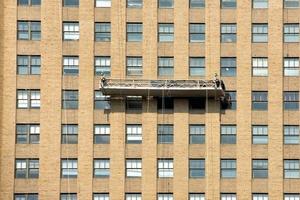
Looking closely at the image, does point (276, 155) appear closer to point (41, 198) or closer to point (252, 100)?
point (252, 100)

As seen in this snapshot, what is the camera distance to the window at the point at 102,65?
80.2m

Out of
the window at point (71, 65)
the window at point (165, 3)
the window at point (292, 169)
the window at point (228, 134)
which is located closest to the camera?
the window at point (292, 169)

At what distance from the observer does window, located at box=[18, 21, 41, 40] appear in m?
80.6

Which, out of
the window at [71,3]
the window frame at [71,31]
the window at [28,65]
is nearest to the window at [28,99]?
the window at [28,65]

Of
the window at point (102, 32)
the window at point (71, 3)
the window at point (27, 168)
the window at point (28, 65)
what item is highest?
the window at point (71, 3)

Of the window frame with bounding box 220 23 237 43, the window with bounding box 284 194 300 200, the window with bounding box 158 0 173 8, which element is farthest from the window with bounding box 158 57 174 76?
the window with bounding box 284 194 300 200

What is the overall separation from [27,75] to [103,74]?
5.16m

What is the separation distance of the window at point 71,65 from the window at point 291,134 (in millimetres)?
14764

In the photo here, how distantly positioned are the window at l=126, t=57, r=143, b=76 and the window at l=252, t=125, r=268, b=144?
8663mm

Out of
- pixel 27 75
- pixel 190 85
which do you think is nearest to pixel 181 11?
pixel 190 85

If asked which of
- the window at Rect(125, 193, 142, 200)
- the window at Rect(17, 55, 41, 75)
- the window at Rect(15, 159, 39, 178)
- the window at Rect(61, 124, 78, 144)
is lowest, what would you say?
the window at Rect(125, 193, 142, 200)

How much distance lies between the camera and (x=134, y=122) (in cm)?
7988

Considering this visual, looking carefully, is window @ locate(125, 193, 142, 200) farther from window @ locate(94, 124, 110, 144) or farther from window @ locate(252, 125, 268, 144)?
window @ locate(252, 125, 268, 144)

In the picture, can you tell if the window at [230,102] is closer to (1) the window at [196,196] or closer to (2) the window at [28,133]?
(1) the window at [196,196]
